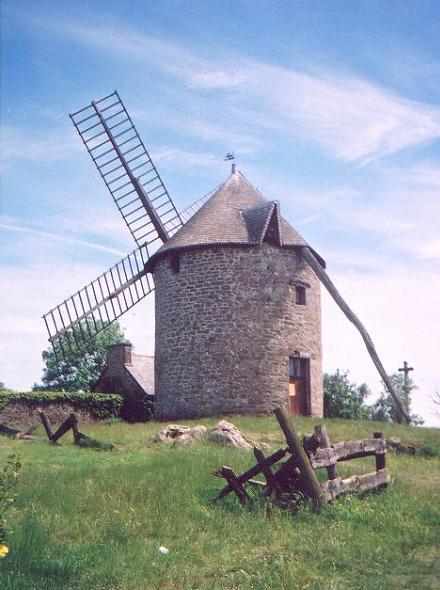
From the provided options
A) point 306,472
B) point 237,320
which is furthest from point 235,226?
point 306,472

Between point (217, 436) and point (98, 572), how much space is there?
28.1ft

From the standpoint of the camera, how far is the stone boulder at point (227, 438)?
47.8ft

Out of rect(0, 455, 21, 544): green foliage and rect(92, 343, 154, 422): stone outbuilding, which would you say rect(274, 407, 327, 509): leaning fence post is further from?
rect(92, 343, 154, 422): stone outbuilding

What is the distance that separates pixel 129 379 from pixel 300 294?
33.1ft

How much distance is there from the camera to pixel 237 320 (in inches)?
869

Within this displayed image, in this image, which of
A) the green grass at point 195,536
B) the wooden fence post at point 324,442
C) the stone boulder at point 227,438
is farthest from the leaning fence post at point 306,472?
the stone boulder at point 227,438

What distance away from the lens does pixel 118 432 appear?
1922 centimetres

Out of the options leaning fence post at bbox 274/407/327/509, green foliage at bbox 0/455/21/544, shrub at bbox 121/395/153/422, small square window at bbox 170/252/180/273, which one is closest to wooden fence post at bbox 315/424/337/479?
leaning fence post at bbox 274/407/327/509

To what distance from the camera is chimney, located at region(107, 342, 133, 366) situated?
3072 centimetres

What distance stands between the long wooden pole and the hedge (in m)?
10.5

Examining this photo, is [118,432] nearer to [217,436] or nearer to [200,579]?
[217,436]

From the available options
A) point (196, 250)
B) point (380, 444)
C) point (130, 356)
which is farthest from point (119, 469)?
point (130, 356)

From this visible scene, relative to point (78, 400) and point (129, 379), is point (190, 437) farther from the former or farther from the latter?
point (129, 379)

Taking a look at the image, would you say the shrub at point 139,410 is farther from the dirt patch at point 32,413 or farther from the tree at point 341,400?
the tree at point 341,400
